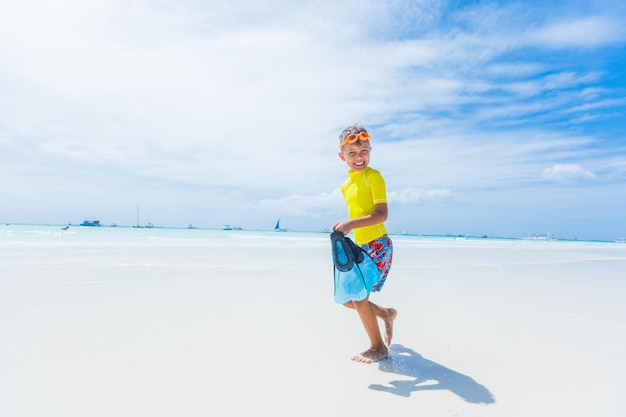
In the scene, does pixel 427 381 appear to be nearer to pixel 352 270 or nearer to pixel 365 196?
pixel 352 270

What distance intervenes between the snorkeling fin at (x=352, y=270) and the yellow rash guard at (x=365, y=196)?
173mm

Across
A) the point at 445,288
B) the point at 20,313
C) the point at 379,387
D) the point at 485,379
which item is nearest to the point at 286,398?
the point at 379,387

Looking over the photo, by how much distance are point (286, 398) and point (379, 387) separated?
601mm

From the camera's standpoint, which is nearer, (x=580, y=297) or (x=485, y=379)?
(x=485, y=379)

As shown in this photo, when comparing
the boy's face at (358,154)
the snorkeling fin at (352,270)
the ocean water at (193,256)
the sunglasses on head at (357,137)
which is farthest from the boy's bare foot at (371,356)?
the ocean water at (193,256)

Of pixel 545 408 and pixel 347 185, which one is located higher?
pixel 347 185

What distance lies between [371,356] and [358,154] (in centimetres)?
152

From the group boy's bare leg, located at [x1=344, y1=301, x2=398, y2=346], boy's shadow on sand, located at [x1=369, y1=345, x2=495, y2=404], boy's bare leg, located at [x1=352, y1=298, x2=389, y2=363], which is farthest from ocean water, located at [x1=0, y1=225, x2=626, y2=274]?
boy's shadow on sand, located at [x1=369, y1=345, x2=495, y2=404]

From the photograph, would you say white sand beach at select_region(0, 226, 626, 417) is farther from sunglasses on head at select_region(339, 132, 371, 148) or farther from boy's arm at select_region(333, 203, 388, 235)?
sunglasses on head at select_region(339, 132, 371, 148)

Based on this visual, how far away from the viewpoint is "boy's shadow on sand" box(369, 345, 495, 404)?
2237 millimetres

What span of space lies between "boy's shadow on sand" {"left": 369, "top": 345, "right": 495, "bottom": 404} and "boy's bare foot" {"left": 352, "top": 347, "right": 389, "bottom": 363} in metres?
0.04

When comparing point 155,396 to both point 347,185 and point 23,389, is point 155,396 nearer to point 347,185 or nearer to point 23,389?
point 23,389

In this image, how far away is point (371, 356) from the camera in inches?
110

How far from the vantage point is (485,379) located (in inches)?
96.4
